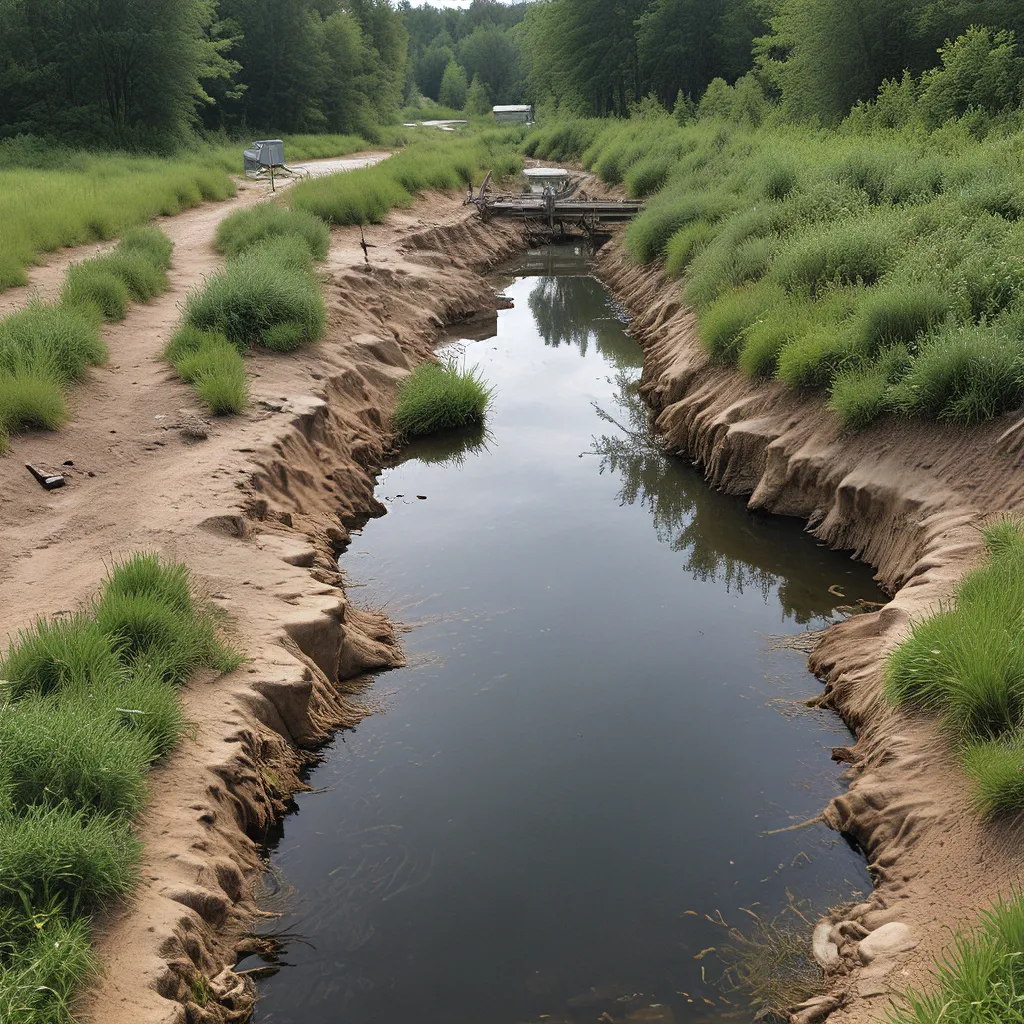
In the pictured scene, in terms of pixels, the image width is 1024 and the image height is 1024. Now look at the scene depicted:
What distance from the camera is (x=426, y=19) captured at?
5659 inches

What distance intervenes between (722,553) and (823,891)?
4.66 m

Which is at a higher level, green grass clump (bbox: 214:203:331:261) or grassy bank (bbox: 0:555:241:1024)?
green grass clump (bbox: 214:203:331:261)

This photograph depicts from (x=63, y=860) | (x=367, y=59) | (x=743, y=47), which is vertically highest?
(x=367, y=59)

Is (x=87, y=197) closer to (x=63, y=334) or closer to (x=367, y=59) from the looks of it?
(x=63, y=334)

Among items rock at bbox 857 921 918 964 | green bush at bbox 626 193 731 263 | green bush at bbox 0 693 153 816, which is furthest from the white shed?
rock at bbox 857 921 918 964

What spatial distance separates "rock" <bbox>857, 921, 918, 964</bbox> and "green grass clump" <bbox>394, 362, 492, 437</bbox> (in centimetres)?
914

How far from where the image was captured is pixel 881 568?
336 inches

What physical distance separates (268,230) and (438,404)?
588 centimetres

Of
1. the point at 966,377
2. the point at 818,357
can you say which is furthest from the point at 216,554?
the point at 966,377

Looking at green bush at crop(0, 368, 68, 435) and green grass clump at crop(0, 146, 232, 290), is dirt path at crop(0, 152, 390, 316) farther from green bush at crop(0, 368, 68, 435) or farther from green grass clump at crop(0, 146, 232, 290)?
green bush at crop(0, 368, 68, 435)

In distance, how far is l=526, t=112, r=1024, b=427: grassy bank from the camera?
348 inches

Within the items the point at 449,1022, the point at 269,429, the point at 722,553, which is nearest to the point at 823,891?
the point at 449,1022

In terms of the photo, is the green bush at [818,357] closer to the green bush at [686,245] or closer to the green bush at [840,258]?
the green bush at [840,258]

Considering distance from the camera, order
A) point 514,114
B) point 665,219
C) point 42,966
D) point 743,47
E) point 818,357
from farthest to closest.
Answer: point 514,114 → point 743,47 → point 665,219 → point 818,357 → point 42,966
